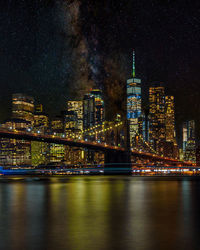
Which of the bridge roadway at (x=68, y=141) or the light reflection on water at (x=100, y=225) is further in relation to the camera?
the bridge roadway at (x=68, y=141)

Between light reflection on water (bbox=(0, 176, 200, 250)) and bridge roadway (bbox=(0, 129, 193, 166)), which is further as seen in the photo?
bridge roadway (bbox=(0, 129, 193, 166))

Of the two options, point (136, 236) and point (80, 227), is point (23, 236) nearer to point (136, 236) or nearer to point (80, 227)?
point (80, 227)

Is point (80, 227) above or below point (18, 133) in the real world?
below

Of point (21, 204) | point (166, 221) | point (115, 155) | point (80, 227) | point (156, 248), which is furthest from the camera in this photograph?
point (115, 155)

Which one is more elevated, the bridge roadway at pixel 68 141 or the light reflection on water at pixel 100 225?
the bridge roadway at pixel 68 141

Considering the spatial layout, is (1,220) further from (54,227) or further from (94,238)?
(94,238)

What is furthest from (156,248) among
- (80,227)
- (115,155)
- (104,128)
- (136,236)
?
(104,128)

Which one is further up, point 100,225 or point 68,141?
point 68,141

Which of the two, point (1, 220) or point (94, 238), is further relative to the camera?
point (1, 220)

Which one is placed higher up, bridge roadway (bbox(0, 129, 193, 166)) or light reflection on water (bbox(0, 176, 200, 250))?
bridge roadway (bbox(0, 129, 193, 166))

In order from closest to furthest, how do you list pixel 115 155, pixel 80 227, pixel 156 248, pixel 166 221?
pixel 156 248, pixel 80 227, pixel 166 221, pixel 115 155

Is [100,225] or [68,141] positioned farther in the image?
[68,141]
